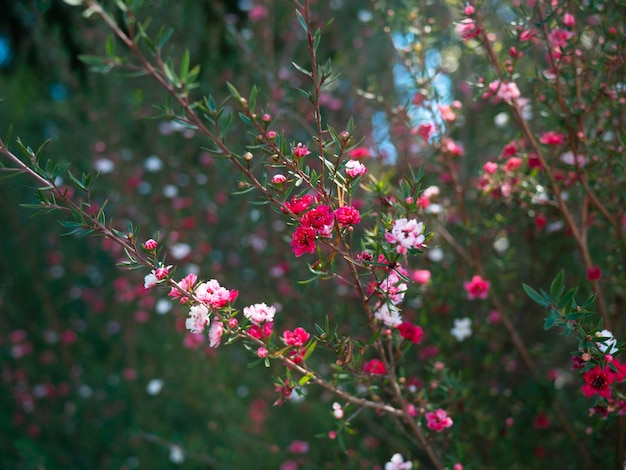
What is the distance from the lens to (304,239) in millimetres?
1312

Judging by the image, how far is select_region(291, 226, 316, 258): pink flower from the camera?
1293mm

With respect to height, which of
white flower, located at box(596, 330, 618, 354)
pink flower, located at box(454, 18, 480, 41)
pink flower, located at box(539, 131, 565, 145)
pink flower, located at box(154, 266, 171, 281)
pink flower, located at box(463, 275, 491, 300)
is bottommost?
pink flower, located at box(463, 275, 491, 300)

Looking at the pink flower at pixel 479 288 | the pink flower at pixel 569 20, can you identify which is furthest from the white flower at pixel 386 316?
the pink flower at pixel 569 20

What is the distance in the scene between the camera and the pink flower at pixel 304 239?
1293mm

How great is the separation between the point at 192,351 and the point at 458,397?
2.01m

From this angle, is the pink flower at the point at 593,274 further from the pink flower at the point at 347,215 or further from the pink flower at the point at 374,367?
the pink flower at the point at 347,215

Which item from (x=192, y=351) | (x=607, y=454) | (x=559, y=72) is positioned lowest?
(x=192, y=351)

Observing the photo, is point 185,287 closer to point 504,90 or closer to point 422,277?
point 422,277

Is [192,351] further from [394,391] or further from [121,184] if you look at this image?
[394,391]

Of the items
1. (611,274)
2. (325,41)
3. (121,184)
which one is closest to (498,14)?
(325,41)

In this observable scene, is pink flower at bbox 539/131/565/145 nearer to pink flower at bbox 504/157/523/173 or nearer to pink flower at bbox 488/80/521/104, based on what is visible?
pink flower at bbox 504/157/523/173

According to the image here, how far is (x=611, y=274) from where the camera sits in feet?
6.50

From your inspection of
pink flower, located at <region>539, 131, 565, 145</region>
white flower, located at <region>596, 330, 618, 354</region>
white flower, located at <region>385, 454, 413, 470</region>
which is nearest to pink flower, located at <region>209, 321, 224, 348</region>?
white flower, located at <region>385, 454, 413, 470</region>

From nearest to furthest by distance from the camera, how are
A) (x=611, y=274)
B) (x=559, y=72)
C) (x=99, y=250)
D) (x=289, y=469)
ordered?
(x=559, y=72), (x=611, y=274), (x=289, y=469), (x=99, y=250)
